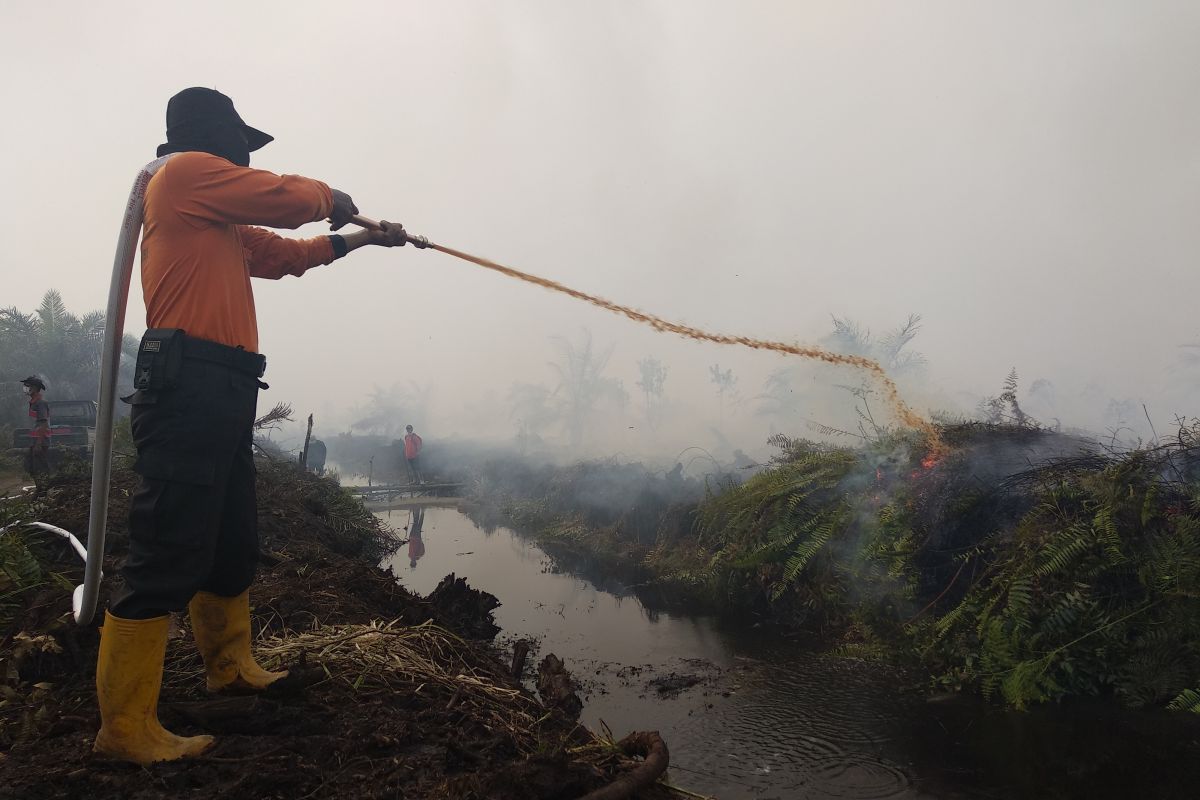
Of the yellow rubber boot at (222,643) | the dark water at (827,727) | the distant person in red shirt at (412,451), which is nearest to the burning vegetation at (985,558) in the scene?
the dark water at (827,727)

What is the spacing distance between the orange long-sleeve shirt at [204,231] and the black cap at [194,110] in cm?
32

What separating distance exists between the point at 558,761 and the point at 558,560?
285 inches

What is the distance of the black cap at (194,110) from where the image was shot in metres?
2.62

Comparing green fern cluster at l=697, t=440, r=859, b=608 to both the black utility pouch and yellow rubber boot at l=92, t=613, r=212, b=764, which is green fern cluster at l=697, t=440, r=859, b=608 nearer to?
yellow rubber boot at l=92, t=613, r=212, b=764

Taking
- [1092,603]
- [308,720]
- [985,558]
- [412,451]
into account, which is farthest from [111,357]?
[412,451]

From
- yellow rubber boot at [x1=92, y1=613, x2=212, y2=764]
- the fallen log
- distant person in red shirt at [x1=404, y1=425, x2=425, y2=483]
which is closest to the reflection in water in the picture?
distant person in red shirt at [x1=404, y1=425, x2=425, y2=483]

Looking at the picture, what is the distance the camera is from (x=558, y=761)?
2053 millimetres

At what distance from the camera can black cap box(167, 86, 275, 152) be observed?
8.60 feet

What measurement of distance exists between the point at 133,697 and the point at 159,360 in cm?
114

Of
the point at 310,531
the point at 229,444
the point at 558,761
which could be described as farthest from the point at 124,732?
the point at 310,531

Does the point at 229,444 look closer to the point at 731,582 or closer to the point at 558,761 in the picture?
the point at 558,761

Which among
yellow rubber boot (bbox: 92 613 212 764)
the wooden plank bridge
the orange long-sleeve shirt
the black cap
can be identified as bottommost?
the wooden plank bridge

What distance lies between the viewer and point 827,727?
3.72 meters

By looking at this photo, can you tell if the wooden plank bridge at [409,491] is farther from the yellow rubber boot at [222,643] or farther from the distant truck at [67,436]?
the yellow rubber boot at [222,643]
